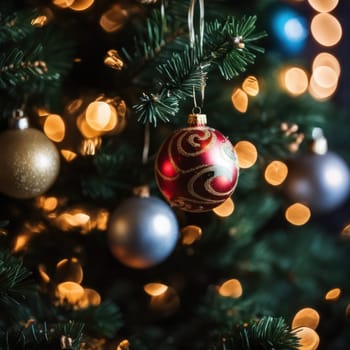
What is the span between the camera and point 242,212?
96cm

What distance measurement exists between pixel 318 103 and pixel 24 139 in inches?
25.3

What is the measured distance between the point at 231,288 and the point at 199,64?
1.75ft

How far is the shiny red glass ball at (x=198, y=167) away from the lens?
60 cm

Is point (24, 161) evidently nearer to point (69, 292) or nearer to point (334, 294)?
point (69, 292)

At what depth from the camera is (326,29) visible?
3.87 ft

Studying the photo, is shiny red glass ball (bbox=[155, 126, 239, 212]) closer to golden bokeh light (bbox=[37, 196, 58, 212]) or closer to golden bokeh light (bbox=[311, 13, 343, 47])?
golden bokeh light (bbox=[37, 196, 58, 212])

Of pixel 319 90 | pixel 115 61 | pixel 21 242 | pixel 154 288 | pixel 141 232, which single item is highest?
pixel 115 61

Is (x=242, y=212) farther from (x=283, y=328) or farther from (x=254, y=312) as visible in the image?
(x=283, y=328)

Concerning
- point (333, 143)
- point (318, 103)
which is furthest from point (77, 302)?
point (333, 143)

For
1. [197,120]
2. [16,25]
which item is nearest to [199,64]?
[197,120]

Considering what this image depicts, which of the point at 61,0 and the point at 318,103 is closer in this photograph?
the point at 61,0

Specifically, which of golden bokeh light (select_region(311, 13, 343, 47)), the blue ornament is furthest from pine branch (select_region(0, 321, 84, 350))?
golden bokeh light (select_region(311, 13, 343, 47))

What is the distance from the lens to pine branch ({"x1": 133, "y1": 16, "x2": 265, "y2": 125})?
592 millimetres

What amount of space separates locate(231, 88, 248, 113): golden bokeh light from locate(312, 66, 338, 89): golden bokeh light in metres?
0.29
